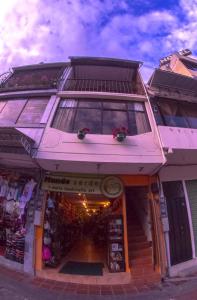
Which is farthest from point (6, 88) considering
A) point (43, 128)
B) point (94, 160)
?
point (94, 160)

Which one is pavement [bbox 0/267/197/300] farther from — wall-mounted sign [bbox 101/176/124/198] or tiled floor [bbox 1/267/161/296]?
wall-mounted sign [bbox 101/176/124/198]

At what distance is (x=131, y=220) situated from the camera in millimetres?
13102

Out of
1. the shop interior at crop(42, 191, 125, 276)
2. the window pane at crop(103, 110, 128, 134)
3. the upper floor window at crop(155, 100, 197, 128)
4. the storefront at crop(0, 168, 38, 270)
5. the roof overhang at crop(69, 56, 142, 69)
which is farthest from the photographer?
the roof overhang at crop(69, 56, 142, 69)

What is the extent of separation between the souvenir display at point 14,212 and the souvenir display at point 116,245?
319 cm

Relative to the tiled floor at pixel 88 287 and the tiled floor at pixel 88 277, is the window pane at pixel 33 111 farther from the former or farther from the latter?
the tiled floor at pixel 88 287

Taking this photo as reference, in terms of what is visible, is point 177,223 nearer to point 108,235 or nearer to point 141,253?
point 141,253

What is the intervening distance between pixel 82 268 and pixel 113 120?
5740 millimetres

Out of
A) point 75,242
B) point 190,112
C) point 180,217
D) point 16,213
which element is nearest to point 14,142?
point 16,213

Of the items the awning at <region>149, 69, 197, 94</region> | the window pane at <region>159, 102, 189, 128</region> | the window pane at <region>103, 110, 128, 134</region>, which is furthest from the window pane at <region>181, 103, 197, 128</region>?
the window pane at <region>103, 110, 128, 134</region>

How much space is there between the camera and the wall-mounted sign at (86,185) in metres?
9.80

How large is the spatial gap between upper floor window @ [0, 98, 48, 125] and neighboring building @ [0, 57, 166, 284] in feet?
0.16

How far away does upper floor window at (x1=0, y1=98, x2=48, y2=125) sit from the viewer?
35.8ft

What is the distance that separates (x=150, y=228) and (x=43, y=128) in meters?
5.81

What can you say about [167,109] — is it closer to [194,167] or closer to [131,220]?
[194,167]
